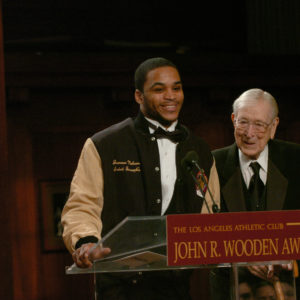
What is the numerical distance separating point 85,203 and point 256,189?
2.39 feet

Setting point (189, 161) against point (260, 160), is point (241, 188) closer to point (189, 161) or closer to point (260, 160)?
point (260, 160)

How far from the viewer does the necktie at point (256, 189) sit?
8.16ft

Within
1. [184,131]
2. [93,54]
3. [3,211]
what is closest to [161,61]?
[184,131]

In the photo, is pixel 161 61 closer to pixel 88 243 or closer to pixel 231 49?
pixel 88 243

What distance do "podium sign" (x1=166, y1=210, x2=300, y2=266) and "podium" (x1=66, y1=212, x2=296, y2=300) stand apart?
0.06 ft

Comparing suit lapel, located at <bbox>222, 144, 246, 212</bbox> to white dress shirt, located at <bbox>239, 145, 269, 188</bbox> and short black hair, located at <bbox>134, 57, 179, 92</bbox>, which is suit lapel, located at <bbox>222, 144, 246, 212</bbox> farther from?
short black hair, located at <bbox>134, 57, 179, 92</bbox>

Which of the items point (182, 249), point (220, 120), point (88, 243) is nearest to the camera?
point (182, 249)

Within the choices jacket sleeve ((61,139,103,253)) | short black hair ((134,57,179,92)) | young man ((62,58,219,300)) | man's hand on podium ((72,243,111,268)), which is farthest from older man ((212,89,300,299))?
man's hand on podium ((72,243,111,268))

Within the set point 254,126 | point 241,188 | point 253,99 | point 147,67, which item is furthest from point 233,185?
point 147,67

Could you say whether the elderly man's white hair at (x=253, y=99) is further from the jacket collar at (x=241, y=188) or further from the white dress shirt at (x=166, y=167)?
the white dress shirt at (x=166, y=167)

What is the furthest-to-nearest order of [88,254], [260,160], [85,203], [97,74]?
[97,74] < [260,160] < [85,203] < [88,254]

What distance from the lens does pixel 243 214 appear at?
179 cm

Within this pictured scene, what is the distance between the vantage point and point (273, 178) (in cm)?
250

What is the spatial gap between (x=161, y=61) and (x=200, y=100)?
189 cm
